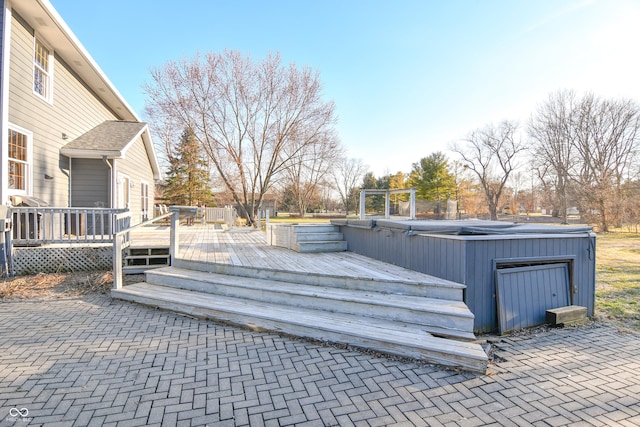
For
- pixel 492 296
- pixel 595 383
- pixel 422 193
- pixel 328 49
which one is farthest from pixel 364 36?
pixel 422 193

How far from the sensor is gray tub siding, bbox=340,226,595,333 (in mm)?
3570

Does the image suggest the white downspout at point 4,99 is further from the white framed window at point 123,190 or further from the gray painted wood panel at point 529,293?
the gray painted wood panel at point 529,293

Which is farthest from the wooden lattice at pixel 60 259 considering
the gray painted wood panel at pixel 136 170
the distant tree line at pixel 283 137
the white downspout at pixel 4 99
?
the distant tree line at pixel 283 137

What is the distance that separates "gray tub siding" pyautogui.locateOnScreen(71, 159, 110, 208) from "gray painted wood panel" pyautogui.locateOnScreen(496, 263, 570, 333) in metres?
9.50

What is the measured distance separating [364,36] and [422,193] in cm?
2245

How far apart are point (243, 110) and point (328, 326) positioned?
56.8 feet

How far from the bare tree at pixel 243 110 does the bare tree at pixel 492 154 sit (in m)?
18.9

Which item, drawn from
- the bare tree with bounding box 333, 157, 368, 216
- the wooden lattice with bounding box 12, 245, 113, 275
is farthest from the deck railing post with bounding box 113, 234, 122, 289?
the bare tree with bounding box 333, 157, 368, 216

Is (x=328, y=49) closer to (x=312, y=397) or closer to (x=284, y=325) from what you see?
(x=284, y=325)

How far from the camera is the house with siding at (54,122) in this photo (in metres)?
6.18

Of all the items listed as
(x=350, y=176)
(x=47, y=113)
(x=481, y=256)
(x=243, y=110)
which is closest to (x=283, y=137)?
(x=243, y=110)

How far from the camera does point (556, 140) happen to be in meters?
25.8

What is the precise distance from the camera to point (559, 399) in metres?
2.24

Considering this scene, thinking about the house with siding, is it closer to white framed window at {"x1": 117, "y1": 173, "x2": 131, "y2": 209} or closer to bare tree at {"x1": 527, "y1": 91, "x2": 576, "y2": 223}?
white framed window at {"x1": 117, "y1": 173, "x2": 131, "y2": 209}
